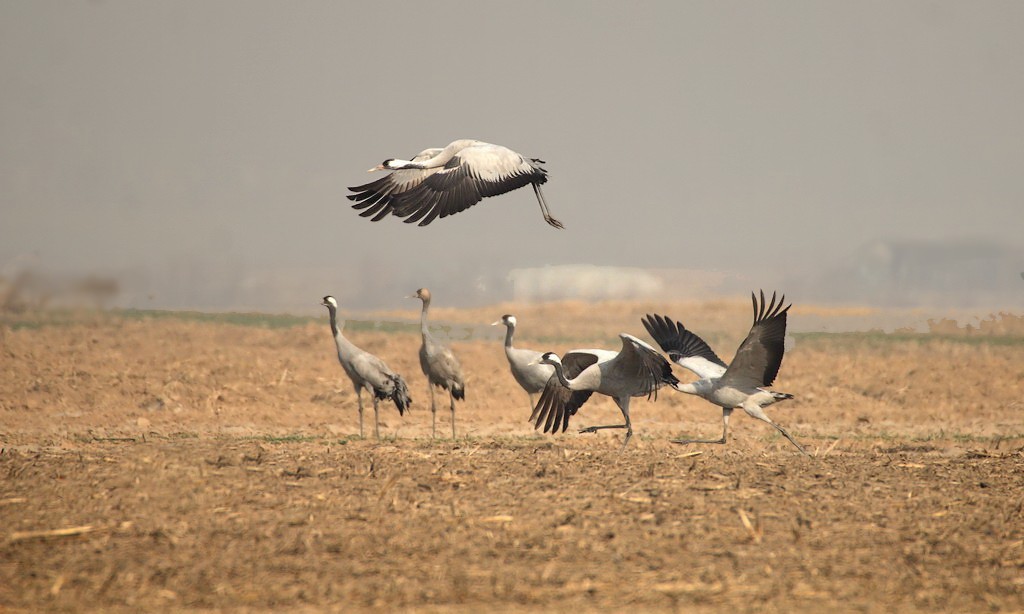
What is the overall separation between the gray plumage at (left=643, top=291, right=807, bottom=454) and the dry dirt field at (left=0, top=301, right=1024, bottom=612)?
626 mm

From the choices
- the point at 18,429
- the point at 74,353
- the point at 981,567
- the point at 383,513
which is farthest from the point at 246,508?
→ the point at 74,353

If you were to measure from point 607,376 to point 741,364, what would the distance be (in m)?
1.43

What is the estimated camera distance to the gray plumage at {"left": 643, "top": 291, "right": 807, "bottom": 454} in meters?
11.1

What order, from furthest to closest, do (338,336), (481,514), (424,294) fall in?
(424,294) → (338,336) → (481,514)

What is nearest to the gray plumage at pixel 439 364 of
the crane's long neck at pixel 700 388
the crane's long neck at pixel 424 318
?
the crane's long neck at pixel 424 318

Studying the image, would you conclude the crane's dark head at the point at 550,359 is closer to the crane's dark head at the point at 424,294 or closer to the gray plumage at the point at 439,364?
the gray plumage at the point at 439,364

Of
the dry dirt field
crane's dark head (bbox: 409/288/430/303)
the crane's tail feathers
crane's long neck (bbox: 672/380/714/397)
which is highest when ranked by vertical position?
crane's dark head (bbox: 409/288/430/303)

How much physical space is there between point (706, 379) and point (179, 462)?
5513mm

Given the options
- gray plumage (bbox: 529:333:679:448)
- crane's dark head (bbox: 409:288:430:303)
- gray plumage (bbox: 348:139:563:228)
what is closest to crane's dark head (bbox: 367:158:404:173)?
gray plumage (bbox: 348:139:563:228)

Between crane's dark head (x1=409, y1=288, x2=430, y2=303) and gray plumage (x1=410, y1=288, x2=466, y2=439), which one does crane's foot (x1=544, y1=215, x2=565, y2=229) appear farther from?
crane's dark head (x1=409, y1=288, x2=430, y2=303)

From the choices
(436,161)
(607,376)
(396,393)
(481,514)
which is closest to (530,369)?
(607,376)

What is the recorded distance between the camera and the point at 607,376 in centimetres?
1202

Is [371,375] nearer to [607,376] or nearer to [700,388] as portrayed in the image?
[607,376]

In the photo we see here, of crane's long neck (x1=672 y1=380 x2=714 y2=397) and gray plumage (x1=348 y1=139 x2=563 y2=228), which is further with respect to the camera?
crane's long neck (x1=672 y1=380 x2=714 y2=397)
